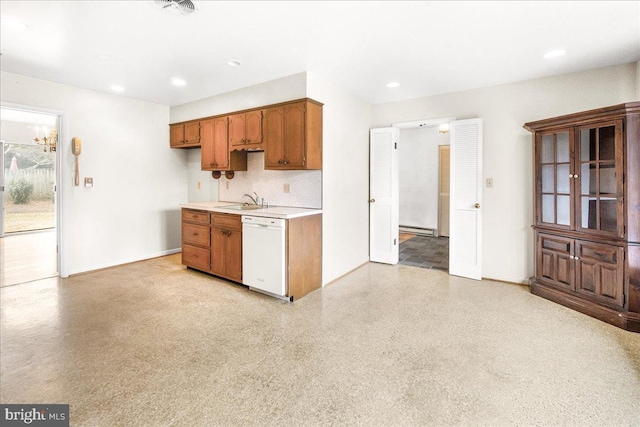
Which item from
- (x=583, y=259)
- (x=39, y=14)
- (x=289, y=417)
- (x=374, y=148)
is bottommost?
(x=289, y=417)

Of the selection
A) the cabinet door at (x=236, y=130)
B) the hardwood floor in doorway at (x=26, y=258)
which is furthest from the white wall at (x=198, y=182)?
the hardwood floor in doorway at (x=26, y=258)

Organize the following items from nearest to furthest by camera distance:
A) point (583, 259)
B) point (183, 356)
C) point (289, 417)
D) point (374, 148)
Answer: point (289, 417) < point (183, 356) < point (583, 259) < point (374, 148)

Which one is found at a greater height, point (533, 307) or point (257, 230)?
point (257, 230)

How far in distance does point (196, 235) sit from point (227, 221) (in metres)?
0.74

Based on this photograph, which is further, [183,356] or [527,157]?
[527,157]

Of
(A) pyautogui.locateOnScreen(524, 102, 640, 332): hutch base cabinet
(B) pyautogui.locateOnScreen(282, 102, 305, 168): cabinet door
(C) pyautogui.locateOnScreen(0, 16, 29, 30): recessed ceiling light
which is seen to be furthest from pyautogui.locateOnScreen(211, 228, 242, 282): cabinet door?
(A) pyautogui.locateOnScreen(524, 102, 640, 332): hutch base cabinet

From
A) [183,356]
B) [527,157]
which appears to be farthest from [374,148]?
[183,356]

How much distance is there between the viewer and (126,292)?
12.0 ft

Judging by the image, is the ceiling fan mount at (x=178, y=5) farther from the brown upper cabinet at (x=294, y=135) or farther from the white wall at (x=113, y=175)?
the white wall at (x=113, y=175)

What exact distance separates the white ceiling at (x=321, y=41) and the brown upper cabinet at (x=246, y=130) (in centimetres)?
42

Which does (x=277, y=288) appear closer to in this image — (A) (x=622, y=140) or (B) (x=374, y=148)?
(B) (x=374, y=148)

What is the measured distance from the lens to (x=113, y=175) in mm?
4703

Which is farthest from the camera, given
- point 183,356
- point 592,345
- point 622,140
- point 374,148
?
point 374,148

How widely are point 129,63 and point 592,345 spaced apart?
16.6ft
